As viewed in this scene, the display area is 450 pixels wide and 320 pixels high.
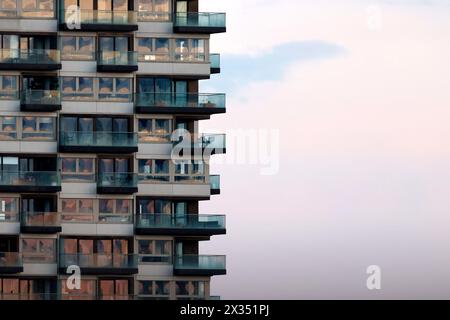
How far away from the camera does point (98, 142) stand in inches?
5679

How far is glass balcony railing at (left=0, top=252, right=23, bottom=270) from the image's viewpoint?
142000mm

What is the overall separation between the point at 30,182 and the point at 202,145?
1220 centimetres

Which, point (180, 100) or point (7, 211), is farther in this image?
point (180, 100)

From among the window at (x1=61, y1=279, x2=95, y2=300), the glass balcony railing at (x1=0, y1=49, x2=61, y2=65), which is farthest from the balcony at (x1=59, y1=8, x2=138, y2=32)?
the window at (x1=61, y1=279, x2=95, y2=300)

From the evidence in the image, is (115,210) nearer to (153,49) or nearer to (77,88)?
(77,88)

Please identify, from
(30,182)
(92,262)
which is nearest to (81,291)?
(92,262)

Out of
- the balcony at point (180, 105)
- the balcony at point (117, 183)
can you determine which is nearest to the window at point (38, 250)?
the balcony at point (117, 183)

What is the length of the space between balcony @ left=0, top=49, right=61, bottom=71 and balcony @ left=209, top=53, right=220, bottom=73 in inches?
421

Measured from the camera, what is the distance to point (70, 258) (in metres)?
144

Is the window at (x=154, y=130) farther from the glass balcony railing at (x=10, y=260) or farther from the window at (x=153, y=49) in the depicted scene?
the glass balcony railing at (x=10, y=260)

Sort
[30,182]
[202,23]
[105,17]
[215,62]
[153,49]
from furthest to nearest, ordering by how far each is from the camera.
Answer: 1. [215,62]
2. [153,49]
3. [202,23]
4. [105,17]
5. [30,182]

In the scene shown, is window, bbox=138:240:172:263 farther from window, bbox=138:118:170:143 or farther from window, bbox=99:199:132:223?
window, bbox=138:118:170:143
